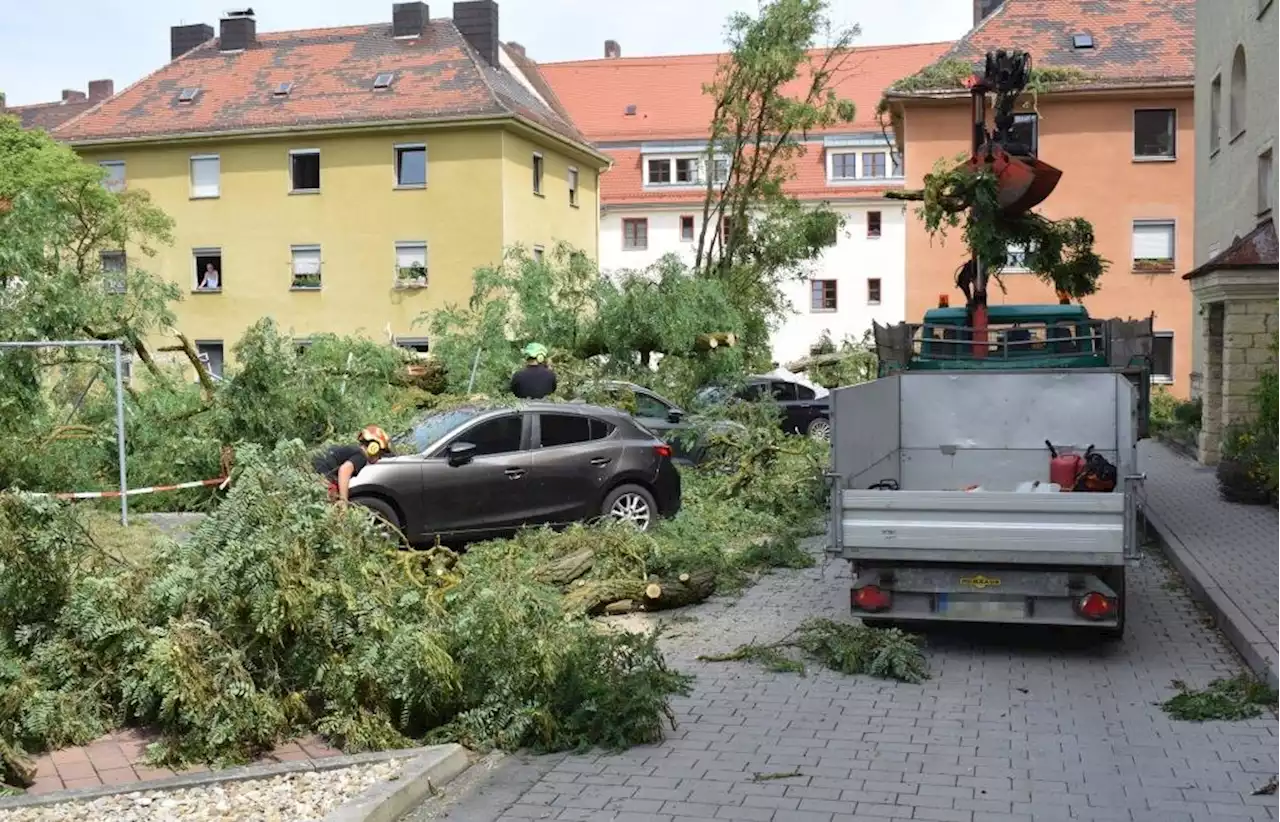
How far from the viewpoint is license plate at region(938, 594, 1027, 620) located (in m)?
8.55

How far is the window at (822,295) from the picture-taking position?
52719 millimetres

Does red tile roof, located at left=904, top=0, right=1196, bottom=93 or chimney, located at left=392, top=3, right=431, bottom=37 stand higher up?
chimney, located at left=392, top=3, right=431, bottom=37

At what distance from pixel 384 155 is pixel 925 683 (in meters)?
33.5

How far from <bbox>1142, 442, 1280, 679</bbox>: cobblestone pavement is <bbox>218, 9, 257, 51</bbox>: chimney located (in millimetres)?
33884

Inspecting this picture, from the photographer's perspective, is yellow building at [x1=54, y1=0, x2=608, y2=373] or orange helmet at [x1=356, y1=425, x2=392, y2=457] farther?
yellow building at [x1=54, y1=0, x2=608, y2=373]

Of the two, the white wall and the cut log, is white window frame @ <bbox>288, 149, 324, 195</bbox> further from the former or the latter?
the cut log

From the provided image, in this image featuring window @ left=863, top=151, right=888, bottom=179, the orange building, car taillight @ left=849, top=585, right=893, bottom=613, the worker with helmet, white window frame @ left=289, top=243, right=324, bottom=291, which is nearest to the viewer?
car taillight @ left=849, top=585, right=893, bottom=613

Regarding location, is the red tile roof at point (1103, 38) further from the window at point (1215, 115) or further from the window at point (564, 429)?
the window at point (564, 429)

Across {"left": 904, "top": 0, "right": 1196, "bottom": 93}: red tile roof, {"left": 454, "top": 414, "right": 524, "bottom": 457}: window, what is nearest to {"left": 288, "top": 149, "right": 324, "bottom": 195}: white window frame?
{"left": 904, "top": 0, "right": 1196, "bottom": 93}: red tile roof

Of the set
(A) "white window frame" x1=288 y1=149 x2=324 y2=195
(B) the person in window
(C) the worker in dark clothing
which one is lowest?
(C) the worker in dark clothing

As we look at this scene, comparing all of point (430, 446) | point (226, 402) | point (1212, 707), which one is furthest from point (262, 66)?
point (1212, 707)

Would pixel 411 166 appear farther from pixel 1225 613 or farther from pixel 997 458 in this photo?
pixel 1225 613

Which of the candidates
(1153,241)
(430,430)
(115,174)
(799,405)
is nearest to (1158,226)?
(1153,241)

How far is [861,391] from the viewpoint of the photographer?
976 centimetres
